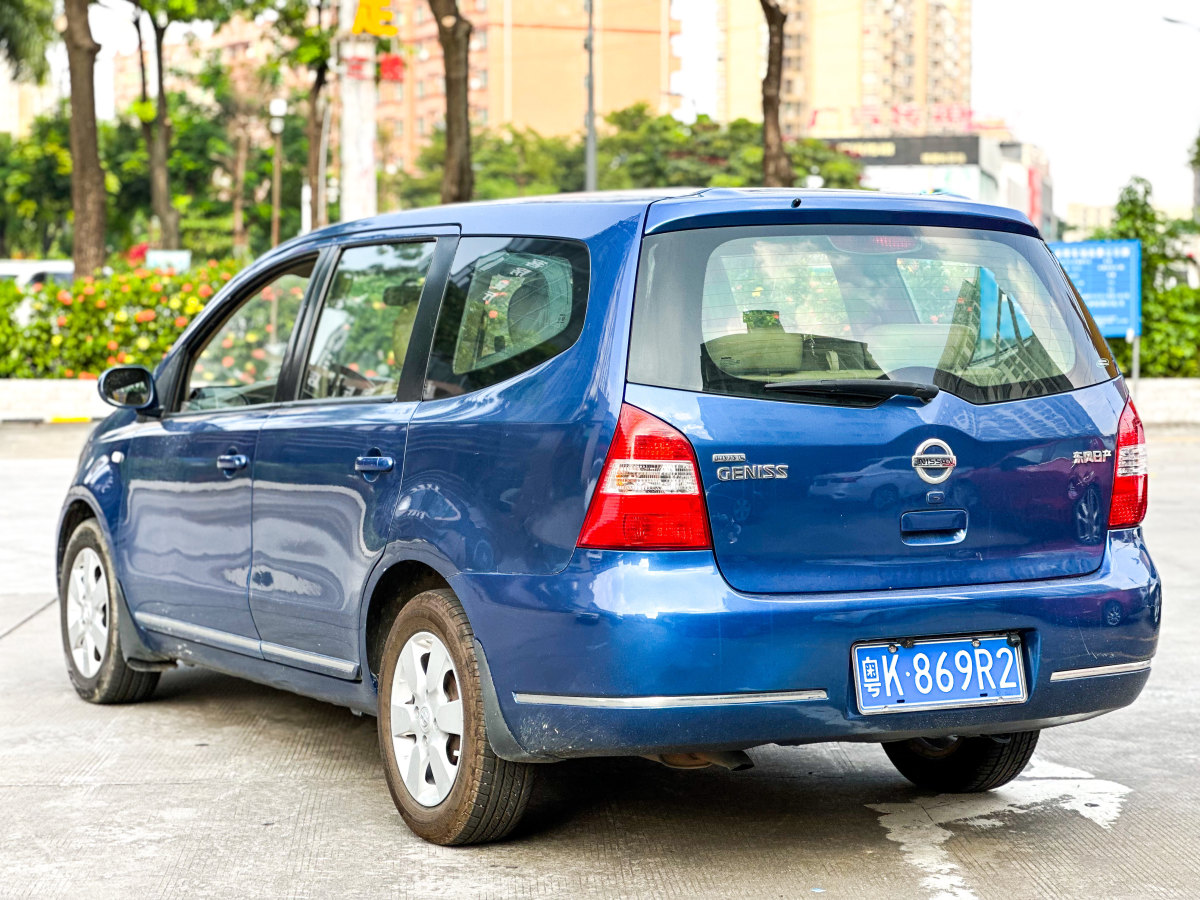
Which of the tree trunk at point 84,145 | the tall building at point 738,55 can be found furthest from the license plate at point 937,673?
the tall building at point 738,55

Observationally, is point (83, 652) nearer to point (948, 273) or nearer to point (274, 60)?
point (948, 273)

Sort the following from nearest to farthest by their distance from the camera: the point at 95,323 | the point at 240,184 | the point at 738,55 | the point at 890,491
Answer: the point at 890,491, the point at 95,323, the point at 240,184, the point at 738,55

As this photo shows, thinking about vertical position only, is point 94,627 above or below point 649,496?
below

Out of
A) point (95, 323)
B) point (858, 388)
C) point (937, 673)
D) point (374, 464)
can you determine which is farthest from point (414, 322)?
point (95, 323)

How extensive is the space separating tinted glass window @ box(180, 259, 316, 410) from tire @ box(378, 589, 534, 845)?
4.43 feet

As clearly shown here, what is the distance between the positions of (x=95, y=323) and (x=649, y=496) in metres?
19.5

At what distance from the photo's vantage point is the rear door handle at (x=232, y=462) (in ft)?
18.4

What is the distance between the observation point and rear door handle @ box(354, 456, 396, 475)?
482 cm

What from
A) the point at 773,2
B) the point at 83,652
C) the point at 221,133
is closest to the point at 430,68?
the point at 221,133

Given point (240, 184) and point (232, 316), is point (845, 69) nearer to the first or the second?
point (240, 184)

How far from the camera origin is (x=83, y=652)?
677cm

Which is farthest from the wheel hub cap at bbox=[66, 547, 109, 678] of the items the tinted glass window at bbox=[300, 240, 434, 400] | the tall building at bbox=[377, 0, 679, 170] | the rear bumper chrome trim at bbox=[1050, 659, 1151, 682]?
the tall building at bbox=[377, 0, 679, 170]

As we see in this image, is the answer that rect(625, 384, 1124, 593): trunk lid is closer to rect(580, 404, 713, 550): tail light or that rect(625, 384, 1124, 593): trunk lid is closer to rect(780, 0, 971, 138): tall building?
rect(580, 404, 713, 550): tail light

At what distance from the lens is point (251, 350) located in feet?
21.7
